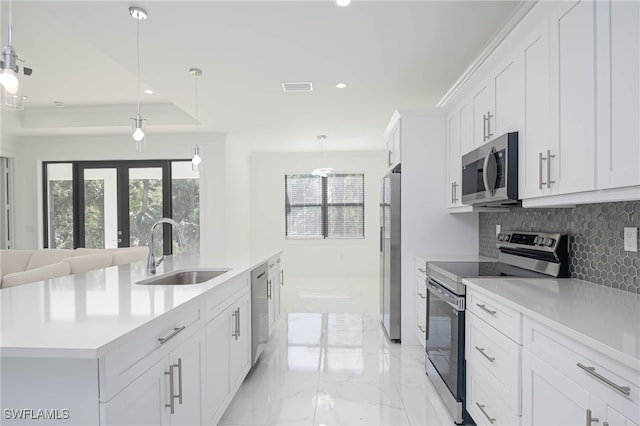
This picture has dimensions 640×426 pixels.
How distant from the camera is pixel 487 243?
125 inches

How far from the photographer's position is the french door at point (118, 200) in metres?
6.05

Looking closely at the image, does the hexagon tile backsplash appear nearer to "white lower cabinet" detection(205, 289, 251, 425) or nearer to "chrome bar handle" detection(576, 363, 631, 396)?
"chrome bar handle" detection(576, 363, 631, 396)

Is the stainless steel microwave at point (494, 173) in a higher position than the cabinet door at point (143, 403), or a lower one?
higher

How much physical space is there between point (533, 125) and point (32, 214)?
7.76 meters

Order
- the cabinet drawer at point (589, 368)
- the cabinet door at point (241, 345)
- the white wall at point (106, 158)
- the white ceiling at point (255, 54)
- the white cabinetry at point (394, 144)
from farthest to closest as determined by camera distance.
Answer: the white wall at point (106, 158) → the white cabinetry at point (394, 144) → the white ceiling at point (255, 54) → the cabinet door at point (241, 345) → the cabinet drawer at point (589, 368)

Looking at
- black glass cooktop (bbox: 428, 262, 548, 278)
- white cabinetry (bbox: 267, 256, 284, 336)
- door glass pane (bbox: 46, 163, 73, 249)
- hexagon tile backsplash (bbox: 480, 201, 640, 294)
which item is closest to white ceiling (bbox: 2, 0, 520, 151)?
door glass pane (bbox: 46, 163, 73, 249)

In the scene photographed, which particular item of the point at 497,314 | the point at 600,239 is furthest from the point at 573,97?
the point at 497,314

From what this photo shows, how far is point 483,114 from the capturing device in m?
2.46

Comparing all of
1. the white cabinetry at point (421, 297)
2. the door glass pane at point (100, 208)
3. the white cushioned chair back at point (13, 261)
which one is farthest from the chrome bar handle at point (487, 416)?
the door glass pane at point (100, 208)

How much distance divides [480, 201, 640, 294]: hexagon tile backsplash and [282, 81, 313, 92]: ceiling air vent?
2498 millimetres

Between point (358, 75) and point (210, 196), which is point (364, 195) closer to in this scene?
point (210, 196)

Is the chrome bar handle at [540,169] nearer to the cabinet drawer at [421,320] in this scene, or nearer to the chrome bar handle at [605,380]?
the chrome bar handle at [605,380]

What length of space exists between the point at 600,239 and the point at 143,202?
643 cm

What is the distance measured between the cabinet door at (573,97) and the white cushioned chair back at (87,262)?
11.5 feet
